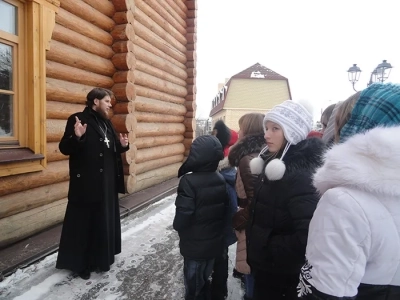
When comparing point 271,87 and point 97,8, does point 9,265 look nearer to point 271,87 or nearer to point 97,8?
point 97,8

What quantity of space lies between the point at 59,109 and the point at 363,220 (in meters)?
4.42

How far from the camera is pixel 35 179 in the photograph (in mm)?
3920

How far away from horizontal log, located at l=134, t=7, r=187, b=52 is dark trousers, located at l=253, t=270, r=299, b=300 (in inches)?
244

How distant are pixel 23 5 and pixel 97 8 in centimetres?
187

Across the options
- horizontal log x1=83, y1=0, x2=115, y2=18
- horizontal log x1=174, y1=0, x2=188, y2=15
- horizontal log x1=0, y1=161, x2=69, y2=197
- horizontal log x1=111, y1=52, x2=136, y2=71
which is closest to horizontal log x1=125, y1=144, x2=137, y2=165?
horizontal log x1=0, y1=161, x2=69, y2=197

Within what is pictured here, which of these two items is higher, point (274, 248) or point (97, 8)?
point (97, 8)

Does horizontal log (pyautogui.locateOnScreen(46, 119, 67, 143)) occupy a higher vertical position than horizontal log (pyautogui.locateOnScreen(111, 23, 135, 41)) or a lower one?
lower

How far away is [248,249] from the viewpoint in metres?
2.07

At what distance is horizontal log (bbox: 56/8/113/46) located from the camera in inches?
175

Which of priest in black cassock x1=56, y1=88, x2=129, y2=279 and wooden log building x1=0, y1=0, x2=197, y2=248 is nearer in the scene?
priest in black cassock x1=56, y1=88, x2=129, y2=279

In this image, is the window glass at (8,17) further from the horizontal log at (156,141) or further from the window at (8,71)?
the horizontal log at (156,141)

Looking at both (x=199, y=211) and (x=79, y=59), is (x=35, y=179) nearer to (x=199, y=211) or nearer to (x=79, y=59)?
(x=79, y=59)

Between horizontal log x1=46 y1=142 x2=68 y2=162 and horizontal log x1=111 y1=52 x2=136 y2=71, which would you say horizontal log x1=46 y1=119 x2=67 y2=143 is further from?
horizontal log x1=111 y1=52 x2=136 y2=71

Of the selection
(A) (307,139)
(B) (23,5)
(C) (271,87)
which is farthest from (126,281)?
(C) (271,87)
